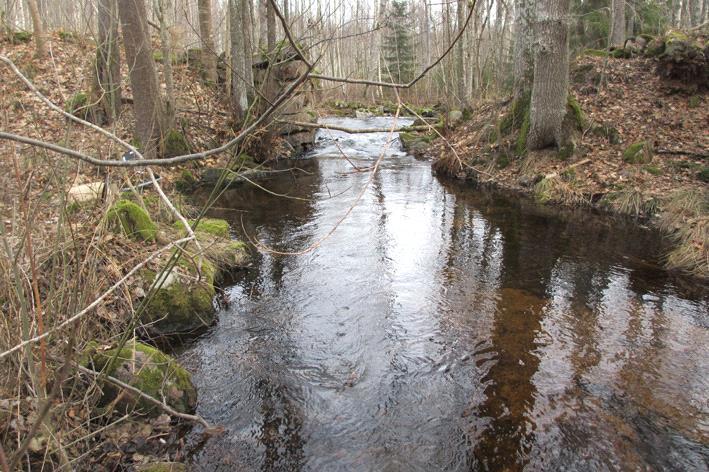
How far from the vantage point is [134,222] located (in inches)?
235

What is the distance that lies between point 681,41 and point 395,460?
483 inches

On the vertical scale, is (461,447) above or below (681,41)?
below

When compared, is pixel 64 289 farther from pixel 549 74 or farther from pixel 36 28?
pixel 36 28

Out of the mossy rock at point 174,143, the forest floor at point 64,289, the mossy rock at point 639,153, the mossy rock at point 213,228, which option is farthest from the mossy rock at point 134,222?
the mossy rock at point 639,153

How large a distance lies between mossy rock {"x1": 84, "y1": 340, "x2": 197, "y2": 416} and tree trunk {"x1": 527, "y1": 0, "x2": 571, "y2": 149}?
9.77 metres

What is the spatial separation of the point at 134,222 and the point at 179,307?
1362 millimetres

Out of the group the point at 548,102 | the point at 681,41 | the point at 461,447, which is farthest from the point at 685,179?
the point at 461,447

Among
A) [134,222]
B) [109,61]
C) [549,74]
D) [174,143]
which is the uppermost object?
[549,74]

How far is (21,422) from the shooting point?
2.91 metres

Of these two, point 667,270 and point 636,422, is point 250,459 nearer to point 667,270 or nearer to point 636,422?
point 636,422

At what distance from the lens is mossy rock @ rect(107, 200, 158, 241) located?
5.79 meters

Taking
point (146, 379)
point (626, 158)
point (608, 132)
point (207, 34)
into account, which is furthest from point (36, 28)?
point (626, 158)

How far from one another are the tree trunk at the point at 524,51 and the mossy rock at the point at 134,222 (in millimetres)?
9757

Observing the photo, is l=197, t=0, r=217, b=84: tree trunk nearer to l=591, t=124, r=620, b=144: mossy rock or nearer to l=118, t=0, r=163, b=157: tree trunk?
l=118, t=0, r=163, b=157: tree trunk
